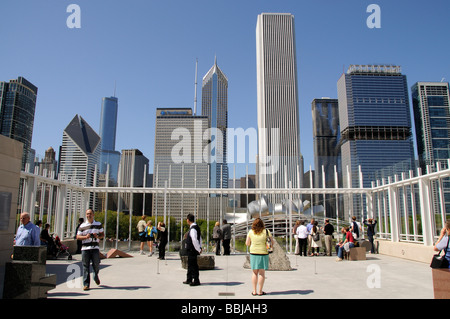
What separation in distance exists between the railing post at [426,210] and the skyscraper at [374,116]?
13762 cm

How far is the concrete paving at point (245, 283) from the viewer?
5781 millimetres

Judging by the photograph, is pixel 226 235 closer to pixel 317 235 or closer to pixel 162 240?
pixel 162 240

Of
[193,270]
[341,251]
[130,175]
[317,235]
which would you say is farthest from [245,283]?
[130,175]

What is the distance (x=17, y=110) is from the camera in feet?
474

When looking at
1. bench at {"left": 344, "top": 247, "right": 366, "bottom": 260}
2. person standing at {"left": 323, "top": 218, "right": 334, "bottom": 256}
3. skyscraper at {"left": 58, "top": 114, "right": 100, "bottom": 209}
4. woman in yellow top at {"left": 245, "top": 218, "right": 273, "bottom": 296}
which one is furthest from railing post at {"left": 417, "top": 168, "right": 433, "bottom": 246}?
skyscraper at {"left": 58, "top": 114, "right": 100, "bottom": 209}

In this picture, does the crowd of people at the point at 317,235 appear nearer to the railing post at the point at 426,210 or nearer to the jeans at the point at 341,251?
the jeans at the point at 341,251

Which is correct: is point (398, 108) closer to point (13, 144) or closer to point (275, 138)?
point (275, 138)

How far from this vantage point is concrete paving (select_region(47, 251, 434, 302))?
19.0 feet

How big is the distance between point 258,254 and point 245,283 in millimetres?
1552

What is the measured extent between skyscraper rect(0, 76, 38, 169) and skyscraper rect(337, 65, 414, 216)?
14582 cm

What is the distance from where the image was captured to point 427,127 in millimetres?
168875

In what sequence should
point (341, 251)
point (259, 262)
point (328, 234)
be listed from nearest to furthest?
point (259, 262) < point (341, 251) < point (328, 234)
